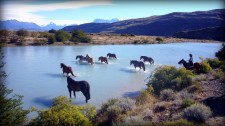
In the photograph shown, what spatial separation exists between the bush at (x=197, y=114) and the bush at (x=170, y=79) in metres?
5.41

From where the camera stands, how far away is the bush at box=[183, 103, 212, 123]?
9.33m

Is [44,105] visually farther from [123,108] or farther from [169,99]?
[169,99]

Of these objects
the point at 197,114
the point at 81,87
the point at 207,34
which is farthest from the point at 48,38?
the point at 207,34

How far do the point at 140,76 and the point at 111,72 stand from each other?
208 centimetres

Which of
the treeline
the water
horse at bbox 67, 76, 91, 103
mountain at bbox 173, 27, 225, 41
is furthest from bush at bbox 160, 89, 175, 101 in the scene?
mountain at bbox 173, 27, 225, 41

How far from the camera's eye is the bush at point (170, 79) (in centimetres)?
1515

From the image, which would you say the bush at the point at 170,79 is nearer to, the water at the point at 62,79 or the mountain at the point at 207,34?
the water at the point at 62,79

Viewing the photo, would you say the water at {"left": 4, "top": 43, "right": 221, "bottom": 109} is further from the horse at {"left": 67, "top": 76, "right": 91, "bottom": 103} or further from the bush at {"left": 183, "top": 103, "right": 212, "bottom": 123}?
the bush at {"left": 183, "top": 103, "right": 212, "bottom": 123}

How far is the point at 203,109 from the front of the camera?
9.46 meters

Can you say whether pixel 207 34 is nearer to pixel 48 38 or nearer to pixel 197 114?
pixel 48 38

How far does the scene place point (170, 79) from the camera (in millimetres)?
15875

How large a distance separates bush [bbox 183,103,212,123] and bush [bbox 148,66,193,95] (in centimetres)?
541

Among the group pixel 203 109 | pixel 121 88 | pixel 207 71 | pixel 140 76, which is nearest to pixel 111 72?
pixel 140 76

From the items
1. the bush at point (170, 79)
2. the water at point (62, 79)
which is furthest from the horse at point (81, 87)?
the bush at point (170, 79)
